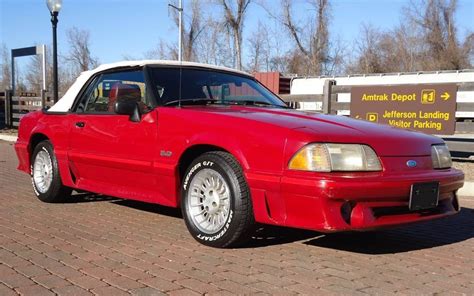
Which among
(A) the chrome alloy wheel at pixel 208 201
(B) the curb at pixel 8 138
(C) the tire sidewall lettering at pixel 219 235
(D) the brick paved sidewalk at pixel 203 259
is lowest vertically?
(B) the curb at pixel 8 138

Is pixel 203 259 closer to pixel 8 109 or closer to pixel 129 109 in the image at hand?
pixel 129 109

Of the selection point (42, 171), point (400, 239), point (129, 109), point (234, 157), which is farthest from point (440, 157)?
point (42, 171)

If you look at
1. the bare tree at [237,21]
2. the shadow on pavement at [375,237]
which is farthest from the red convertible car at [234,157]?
the bare tree at [237,21]

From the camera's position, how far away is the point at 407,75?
30.0 meters

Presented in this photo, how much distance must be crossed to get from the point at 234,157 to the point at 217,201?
400mm

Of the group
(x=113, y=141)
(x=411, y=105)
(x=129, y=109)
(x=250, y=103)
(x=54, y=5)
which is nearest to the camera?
(x=129, y=109)

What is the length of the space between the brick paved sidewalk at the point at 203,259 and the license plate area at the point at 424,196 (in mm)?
451

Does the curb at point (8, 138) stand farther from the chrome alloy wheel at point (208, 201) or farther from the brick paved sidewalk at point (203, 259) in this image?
the chrome alloy wheel at point (208, 201)

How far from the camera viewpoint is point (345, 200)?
374 cm

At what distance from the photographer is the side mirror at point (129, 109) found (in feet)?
16.0

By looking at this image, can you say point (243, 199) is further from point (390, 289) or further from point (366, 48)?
point (366, 48)

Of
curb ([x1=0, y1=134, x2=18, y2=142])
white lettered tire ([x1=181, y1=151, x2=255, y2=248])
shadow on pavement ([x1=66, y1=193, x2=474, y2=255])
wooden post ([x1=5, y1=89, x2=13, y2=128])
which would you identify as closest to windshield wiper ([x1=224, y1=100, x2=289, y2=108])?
white lettered tire ([x1=181, y1=151, x2=255, y2=248])

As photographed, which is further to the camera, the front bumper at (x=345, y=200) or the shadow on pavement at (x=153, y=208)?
the shadow on pavement at (x=153, y=208)

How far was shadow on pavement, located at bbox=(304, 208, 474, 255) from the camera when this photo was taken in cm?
453
